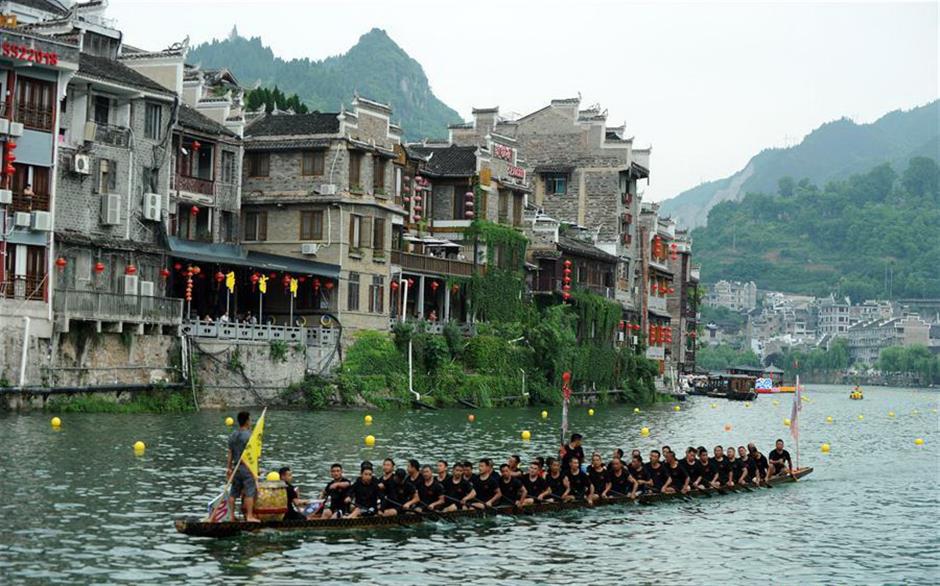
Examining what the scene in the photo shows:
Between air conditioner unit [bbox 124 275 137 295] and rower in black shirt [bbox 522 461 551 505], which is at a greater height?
air conditioner unit [bbox 124 275 137 295]

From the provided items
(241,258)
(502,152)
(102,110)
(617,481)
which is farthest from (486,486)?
(502,152)

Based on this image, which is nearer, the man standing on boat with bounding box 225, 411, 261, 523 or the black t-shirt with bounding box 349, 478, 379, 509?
the man standing on boat with bounding box 225, 411, 261, 523

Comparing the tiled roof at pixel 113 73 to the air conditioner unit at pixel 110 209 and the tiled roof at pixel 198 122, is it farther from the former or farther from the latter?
the air conditioner unit at pixel 110 209

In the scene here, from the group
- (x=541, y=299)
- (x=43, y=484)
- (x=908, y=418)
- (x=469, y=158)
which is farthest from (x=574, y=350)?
(x=43, y=484)

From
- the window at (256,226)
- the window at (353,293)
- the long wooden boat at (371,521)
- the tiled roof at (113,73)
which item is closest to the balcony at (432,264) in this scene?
the window at (353,293)

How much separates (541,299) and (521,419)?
24.6m

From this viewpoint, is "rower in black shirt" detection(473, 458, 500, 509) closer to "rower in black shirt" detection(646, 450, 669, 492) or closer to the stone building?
"rower in black shirt" detection(646, 450, 669, 492)

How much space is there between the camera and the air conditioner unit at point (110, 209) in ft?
209

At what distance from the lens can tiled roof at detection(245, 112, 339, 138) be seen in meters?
77.6

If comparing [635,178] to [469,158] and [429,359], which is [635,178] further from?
[429,359]

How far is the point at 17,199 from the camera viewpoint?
2280 inches

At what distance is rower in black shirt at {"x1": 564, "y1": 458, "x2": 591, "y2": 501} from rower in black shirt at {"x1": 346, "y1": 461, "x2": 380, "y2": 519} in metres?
7.09

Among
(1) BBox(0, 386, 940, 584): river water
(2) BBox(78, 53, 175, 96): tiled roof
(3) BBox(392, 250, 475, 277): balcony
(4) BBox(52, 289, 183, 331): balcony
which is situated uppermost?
(2) BBox(78, 53, 175, 96): tiled roof

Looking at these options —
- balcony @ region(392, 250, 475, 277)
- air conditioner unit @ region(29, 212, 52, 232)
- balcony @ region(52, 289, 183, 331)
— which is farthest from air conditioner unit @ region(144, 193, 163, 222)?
balcony @ region(392, 250, 475, 277)
